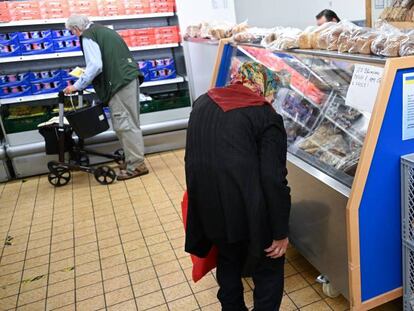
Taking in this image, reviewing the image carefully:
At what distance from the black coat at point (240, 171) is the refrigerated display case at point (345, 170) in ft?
1.23

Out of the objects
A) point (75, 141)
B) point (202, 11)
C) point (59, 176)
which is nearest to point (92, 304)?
point (59, 176)

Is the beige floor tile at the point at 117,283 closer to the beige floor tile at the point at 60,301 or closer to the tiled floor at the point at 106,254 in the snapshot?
the tiled floor at the point at 106,254

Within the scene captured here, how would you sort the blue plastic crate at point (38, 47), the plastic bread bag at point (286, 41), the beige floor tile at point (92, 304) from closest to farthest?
the plastic bread bag at point (286, 41) → the beige floor tile at point (92, 304) → the blue plastic crate at point (38, 47)

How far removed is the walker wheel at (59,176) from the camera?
4254 mm

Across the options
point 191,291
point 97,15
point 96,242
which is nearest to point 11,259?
point 96,242

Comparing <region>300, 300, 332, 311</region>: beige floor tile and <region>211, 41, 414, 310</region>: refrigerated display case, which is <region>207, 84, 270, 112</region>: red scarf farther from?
<region>300, 300, 332, 311</region>: beige floor tile

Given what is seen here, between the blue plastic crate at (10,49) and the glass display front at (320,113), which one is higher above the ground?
the blue plastic crate at (10,49)

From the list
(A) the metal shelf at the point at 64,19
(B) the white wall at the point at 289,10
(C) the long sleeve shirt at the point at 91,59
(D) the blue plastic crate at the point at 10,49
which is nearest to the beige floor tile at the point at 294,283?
(C) the long sleeve shirt at the point at 91,59

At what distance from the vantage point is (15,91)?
15.4ft

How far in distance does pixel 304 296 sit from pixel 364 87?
1.28m

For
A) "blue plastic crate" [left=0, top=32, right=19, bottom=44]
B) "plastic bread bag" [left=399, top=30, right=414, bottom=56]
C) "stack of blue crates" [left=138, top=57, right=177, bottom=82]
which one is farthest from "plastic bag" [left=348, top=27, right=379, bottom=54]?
"blue plastic crate" [left=0, top=32, right=19, bottom=44]

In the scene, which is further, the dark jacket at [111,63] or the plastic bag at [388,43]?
the dark jacket at [111,63]

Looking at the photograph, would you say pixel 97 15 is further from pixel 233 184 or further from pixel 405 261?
pixel 405 261

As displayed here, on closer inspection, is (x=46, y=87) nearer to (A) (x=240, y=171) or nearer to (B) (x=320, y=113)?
(B) (x=320, y=113)
